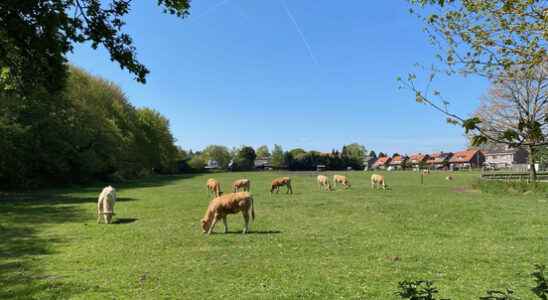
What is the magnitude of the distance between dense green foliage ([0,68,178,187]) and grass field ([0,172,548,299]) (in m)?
10.3

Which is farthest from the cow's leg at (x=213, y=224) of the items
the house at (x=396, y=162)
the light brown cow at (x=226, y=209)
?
the house at (x=396, y=162)

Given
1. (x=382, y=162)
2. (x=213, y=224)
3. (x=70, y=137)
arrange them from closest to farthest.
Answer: (x=213, y=224)
(x=70, y=137)
(x=382, y=162)

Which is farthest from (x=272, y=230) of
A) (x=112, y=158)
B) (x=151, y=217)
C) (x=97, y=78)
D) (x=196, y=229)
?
(x=97, y=78)

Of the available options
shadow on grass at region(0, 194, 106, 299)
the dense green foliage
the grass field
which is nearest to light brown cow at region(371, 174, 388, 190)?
the grass field

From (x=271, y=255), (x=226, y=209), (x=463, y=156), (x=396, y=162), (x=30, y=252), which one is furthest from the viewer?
(x=396, y=162)

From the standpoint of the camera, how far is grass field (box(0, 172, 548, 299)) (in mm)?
7853

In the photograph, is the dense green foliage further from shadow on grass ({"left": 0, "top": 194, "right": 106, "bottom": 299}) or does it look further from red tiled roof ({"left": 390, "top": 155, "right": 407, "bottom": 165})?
red tiled roof ({"left": 390, "top": 155, "right": 407, "bottom": 165})

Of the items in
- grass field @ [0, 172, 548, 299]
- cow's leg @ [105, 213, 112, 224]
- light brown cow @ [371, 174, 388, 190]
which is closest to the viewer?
grass field @ [0, 172, 548, 299]

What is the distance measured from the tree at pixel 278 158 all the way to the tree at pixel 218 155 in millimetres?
19561

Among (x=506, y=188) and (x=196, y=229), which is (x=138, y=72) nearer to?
(x=196, y=229)

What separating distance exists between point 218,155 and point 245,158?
1607cm

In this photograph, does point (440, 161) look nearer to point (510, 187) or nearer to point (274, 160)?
point (274, 160)

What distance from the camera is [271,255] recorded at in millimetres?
10750

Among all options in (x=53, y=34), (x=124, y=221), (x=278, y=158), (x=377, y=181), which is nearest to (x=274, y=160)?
(x=278, y=158)
